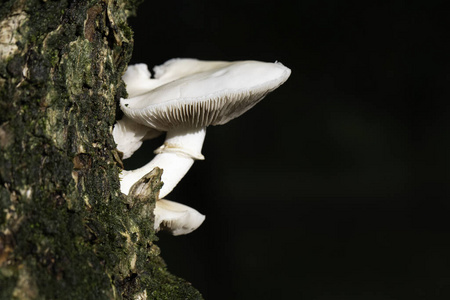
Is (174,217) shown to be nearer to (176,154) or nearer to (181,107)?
(176,154)

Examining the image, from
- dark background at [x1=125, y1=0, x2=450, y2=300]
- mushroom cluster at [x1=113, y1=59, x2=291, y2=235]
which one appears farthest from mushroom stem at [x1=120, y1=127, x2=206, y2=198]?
dark background at [x1=125, y1=0, x2=450, y2=300]

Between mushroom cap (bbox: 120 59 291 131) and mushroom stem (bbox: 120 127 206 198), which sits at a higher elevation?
mushroom cap (bbox: 120 59 291 131)

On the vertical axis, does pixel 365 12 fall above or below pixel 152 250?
above

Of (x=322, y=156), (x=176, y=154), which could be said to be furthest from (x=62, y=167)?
(x=322, y=156)

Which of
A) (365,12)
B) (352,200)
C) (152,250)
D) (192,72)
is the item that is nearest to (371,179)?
(352,200)

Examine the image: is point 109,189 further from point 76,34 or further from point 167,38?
point 167,38

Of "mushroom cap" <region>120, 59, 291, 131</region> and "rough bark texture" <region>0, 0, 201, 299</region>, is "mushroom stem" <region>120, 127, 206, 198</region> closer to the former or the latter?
"mushroom cap" <region>120, 59, 291, 131</region>

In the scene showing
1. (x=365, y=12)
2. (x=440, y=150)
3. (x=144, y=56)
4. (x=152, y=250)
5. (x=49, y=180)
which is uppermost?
(x=365, y=12)
